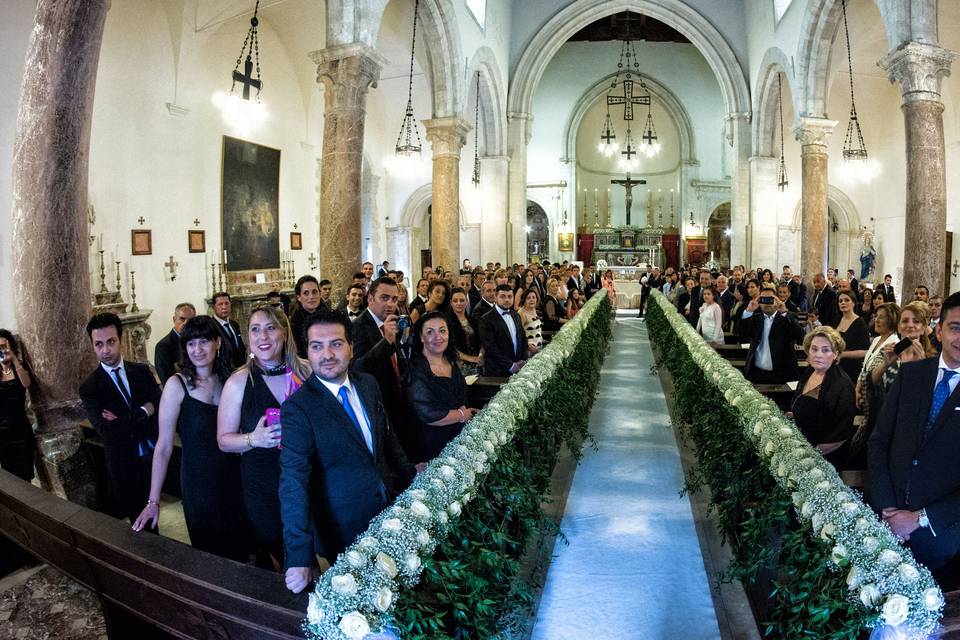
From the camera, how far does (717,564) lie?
4.34 metres

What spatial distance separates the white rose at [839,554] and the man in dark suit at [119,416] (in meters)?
3.80

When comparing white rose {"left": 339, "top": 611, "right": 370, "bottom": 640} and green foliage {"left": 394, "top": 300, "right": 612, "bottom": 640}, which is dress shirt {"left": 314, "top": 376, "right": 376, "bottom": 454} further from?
white rose {"left": 339, "top": 611, "right": 370, "bottom": 640}

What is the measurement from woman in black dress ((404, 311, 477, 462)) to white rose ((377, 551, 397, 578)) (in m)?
2.04

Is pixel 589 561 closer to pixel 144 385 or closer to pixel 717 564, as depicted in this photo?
pixel 717 564

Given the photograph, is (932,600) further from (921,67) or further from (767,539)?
(921,67)

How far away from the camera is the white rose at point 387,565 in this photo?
2.24 meters

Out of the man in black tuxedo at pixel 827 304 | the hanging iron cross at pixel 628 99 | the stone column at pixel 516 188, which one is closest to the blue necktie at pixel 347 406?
the man in black tuxedo at pixel 827 304

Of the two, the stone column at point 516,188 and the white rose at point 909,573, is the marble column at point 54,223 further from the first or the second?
the stone column at point 516,188

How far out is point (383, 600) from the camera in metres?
2.14

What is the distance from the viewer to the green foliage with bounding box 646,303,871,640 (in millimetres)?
2529

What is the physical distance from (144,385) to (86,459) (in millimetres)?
1408

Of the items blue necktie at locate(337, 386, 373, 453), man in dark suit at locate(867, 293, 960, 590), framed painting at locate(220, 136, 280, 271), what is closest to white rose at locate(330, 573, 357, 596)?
blue necktie at locate(337, 386, 373, 453)

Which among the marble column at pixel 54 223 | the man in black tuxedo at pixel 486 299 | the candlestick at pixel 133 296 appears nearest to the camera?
the marble column at pixel 54 223

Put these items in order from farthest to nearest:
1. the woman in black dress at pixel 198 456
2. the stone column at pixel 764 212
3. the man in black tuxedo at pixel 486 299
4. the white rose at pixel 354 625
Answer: the stone column at pixel 764 212, the man in black tuxedo at pixel 486 299, the woman in black dress at pixel 198 456, the white rose at pixel 354 625
